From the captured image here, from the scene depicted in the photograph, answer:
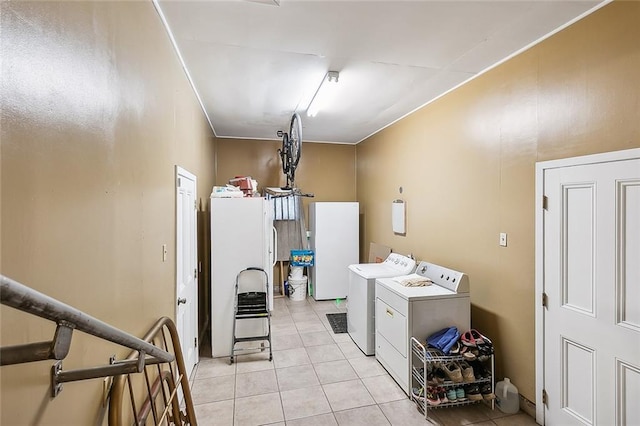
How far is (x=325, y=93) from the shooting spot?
3.45 m

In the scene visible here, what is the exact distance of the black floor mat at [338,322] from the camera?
417 cm

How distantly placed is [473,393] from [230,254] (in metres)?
2.68

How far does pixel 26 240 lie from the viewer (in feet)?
2.55

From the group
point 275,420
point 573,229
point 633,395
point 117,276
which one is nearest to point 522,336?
point 633,395

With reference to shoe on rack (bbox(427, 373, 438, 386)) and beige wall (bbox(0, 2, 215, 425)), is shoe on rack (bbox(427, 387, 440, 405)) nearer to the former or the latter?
shoe on rack (bbox(427, 373, 438, 386))

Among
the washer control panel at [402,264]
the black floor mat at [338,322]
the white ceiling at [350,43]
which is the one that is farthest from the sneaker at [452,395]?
the white ceiling at [350,43]

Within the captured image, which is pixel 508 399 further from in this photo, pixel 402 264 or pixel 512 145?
pixel 512 145

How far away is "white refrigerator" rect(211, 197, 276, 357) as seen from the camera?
3461 mm

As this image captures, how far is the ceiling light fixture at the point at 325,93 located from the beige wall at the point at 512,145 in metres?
1.22

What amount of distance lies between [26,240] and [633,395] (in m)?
2.94

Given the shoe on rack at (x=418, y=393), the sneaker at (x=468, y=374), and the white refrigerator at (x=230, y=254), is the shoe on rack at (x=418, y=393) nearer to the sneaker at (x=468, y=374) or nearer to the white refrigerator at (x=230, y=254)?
the sneaker at (x=468, y=374)

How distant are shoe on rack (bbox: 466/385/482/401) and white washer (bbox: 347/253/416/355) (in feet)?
3.68

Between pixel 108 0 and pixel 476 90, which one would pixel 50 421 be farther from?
pixel 476 90

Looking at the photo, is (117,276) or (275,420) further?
(275,420)
